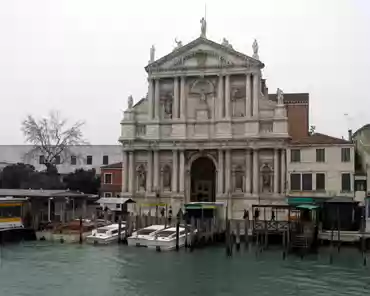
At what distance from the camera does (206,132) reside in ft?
119

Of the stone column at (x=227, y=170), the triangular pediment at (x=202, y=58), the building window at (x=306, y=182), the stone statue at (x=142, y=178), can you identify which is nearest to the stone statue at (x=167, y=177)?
the stone statue at (x=142, y=178)

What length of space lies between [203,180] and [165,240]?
1269 centimetres

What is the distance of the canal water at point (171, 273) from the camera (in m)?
17.0

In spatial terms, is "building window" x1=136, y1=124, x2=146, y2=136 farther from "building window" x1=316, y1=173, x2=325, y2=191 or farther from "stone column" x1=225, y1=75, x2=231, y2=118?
"building window" x1=316, y1=173, x2=325, y2=191

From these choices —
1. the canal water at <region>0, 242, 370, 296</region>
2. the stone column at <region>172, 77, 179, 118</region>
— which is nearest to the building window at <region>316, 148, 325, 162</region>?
the canal water at <region>0, 242, 370, 296</region>

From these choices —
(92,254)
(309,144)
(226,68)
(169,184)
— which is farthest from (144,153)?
(92,254)

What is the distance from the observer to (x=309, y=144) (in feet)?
109

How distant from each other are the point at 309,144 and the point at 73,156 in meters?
29.7

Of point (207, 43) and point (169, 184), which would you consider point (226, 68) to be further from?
point (169, 184)

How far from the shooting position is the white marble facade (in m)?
34.9

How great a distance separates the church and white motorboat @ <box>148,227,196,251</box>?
922cm

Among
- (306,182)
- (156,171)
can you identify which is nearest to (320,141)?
(306,182)

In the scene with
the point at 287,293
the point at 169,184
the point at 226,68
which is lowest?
the point at 287,293

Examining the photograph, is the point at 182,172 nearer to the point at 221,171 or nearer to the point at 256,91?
the point at 221,171
